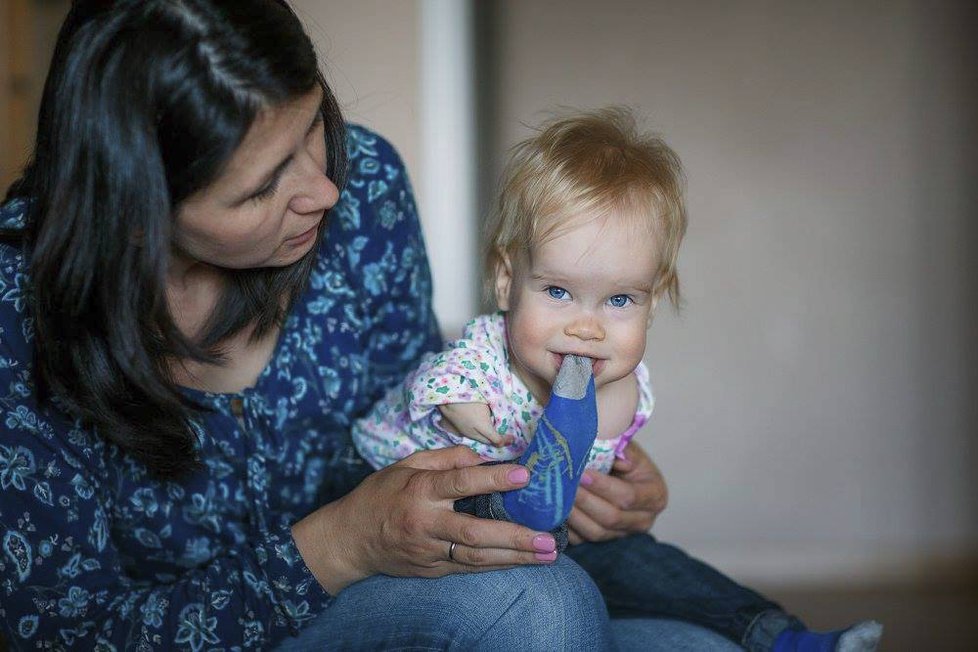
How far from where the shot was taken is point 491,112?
9.20 feet

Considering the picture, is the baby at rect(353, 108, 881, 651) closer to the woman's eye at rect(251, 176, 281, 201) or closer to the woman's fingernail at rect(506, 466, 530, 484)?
the woman's fingernail at rect(506, 466, 530, 484)

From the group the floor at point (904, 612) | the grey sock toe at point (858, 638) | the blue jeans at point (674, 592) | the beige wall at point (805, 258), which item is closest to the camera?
the grey sock toe at point (858, 638)

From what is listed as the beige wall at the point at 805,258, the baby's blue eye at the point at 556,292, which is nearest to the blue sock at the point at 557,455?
the baby's blue eye at the point at 556,292

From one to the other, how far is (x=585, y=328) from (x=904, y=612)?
1732mm

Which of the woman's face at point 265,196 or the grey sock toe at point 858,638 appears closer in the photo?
the woman's face at point 265,196

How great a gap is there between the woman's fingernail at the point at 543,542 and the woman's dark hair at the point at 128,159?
44 cm

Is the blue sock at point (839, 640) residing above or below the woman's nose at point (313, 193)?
below

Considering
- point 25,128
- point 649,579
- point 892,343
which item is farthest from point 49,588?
point 892,343

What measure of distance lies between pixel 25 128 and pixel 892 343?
7.51ft

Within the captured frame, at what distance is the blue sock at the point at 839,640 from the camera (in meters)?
1.26

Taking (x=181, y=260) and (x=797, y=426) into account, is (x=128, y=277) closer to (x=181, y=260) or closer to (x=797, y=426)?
(x=181, y=260)

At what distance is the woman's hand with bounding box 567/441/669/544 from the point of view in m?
1.39

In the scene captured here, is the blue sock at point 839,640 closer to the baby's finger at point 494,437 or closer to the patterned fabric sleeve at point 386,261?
the baby's finger at point 494,437

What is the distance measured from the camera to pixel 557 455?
108cm
